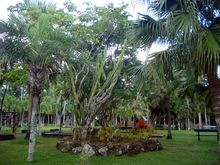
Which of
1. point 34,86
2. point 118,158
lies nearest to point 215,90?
point 118,158

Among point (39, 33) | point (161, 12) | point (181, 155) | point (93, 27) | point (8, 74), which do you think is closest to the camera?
point (161, 12)

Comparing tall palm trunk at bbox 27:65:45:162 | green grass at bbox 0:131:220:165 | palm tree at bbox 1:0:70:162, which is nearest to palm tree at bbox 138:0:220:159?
green grass at bbox 0:131:220:165

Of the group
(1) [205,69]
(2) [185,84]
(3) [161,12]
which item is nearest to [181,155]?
(2) [185,84]

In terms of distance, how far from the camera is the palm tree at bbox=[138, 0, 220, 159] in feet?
27.1

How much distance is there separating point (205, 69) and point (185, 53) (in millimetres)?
860

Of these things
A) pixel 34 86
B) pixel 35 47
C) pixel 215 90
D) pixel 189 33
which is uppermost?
pixel 35 47

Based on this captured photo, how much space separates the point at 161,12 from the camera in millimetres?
9484

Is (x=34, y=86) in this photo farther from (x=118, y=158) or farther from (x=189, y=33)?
(x=189, y=33)

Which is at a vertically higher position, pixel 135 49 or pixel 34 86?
pixel 135 49

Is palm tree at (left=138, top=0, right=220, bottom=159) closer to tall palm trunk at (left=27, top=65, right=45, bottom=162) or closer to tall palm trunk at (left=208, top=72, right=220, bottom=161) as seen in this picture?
tall palm trunk at (left=208, top=72, right=220, bottom=161)

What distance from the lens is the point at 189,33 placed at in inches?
321

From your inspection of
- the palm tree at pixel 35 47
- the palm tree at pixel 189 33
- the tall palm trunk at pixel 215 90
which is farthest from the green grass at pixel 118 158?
the palm tree at pixel 189 33

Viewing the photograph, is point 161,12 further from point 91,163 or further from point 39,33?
point 91,163

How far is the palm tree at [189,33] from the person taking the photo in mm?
8273
